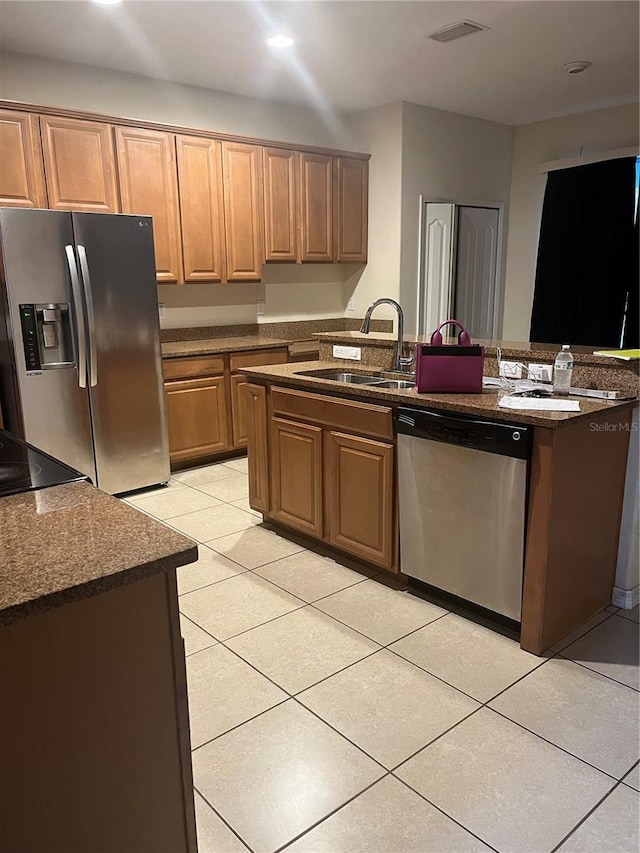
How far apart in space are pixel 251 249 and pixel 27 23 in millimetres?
1967

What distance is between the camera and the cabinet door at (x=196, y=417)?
14.5ft

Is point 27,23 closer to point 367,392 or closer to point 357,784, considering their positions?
point 367,392

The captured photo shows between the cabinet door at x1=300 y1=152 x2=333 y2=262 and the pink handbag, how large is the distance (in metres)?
2.84

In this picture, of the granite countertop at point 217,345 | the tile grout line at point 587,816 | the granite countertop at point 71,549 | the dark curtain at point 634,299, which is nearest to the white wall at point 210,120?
the granite countertop at point 217,345

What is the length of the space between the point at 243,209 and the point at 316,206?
0.69 metres

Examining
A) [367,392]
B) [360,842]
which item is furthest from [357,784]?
[367,392]

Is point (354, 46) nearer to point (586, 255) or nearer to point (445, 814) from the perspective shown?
point (586, 255)

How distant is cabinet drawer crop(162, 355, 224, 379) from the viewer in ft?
14.2

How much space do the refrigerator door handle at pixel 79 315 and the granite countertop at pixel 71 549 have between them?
2408 mm

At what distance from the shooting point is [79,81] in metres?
4.03

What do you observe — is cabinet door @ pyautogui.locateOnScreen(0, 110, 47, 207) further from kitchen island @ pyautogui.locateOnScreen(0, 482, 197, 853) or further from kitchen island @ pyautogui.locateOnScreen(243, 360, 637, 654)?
kitchen island @ pyautogui.locateOnScreen(0, 482, 197, 853)

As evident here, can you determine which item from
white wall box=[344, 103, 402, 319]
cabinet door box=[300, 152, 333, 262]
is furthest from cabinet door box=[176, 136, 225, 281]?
white wall box=[344, 103, 402, 319]

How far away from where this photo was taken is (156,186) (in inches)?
167

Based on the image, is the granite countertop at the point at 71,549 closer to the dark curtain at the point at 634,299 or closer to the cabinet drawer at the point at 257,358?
the cabinet drawer at the point at 257,358
